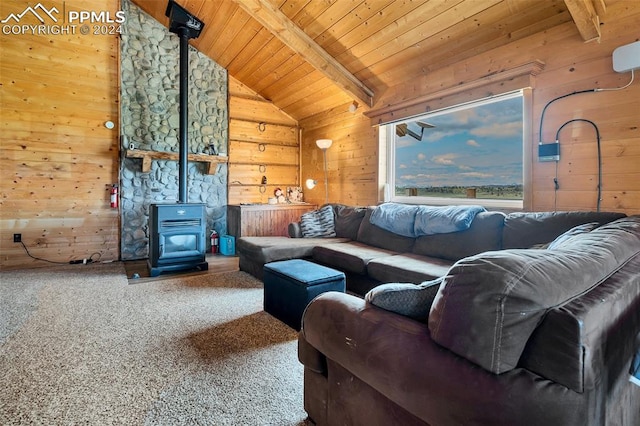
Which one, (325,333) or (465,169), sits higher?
(465,169)

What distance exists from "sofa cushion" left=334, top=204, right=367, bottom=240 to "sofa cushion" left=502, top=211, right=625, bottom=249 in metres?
1.69

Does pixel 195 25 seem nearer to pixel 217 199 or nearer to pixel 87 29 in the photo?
pixel 87 29

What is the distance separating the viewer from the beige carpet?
60.9 inches

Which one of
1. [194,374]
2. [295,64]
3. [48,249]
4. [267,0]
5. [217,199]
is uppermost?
[267,0]

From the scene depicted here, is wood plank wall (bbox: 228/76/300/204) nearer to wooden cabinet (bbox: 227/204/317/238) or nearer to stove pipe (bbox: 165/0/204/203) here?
wooden cabinet (bbox: 227/204/317/238)

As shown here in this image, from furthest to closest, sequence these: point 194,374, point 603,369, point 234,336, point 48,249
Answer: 1. point 48,249
2. point 234,336
3. point 194,374
4. point 603,369

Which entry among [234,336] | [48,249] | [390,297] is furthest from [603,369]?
[48,249]

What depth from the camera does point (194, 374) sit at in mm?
1854

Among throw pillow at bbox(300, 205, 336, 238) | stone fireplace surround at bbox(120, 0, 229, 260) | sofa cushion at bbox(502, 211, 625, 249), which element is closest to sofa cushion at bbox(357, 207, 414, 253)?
throw pillow at bbox(300, 205, 336, 238)

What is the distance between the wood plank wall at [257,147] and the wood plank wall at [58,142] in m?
1.71

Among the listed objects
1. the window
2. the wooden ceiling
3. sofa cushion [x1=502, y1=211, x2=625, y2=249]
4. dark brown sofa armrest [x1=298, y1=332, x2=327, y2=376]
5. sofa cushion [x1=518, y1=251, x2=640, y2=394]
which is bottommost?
dark brown sofa armrest [x1=298, y1=332, x2=327, y2=376]

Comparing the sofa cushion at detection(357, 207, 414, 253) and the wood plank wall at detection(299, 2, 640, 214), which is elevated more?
the wood plank wall at detection(299, 2, 640, 214)

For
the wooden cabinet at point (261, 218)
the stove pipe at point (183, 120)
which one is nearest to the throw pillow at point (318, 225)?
the wooden cabinet at point (261, 218)

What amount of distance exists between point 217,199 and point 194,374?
395 cm
